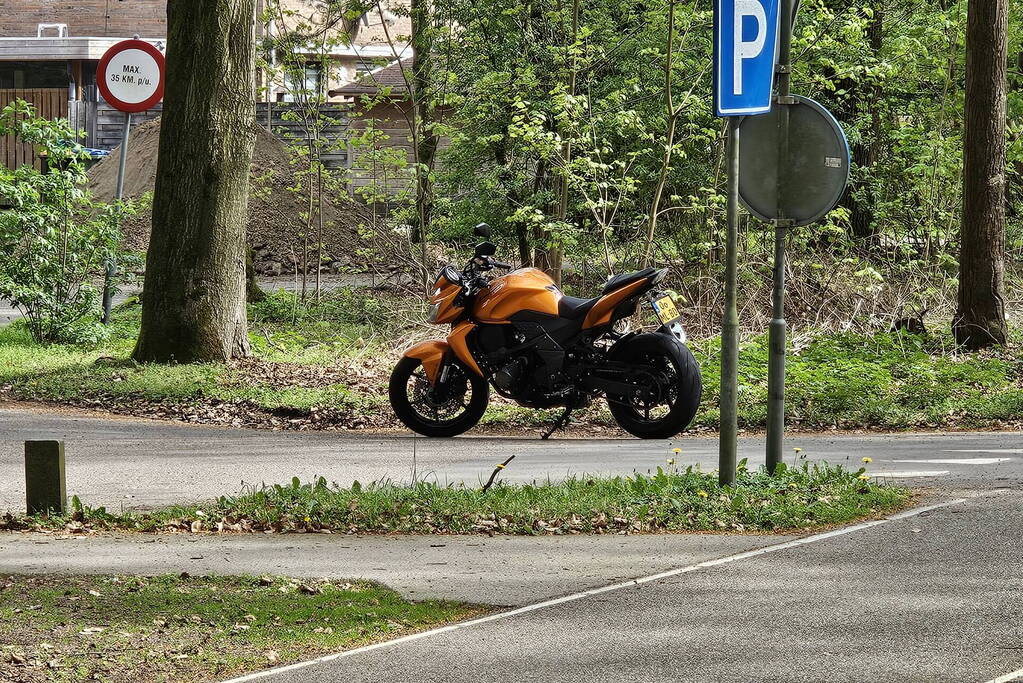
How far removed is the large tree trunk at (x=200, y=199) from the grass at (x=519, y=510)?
273 inches

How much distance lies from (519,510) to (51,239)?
38.1ft

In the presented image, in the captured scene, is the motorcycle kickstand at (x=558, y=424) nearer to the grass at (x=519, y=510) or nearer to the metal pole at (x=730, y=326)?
the grass at (x=519, y=510)

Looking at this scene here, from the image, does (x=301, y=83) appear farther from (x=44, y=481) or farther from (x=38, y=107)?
(x=38, y=107)

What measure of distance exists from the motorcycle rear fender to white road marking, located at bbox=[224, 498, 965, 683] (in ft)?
14.5

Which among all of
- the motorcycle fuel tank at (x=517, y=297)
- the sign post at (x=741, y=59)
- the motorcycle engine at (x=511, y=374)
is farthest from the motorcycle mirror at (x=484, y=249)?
the sign post at (x=741, y=59)

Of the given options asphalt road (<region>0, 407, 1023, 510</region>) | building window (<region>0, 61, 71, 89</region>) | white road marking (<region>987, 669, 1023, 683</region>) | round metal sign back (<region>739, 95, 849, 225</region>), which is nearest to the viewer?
white road marking (<region>987, 669, 1023, 683</region>)

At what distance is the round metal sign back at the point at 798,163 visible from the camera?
8.52 m

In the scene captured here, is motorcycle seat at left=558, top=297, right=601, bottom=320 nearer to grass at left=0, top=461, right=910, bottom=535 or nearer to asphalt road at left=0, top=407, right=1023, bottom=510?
asphalt road at left=0, top=407, right=1023, bottom=510

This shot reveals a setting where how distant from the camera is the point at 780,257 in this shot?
896 cm

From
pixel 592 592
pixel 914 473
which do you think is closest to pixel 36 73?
pixel 914 473

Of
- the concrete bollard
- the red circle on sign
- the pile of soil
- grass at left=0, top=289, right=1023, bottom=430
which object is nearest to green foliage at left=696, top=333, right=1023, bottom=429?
grass at left=0, top=289, right=1023, bottom=430

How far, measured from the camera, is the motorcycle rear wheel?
11.1 m

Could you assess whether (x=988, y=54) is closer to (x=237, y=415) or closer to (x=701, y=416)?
(x=701, y=416)

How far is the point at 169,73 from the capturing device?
15.5 meters
